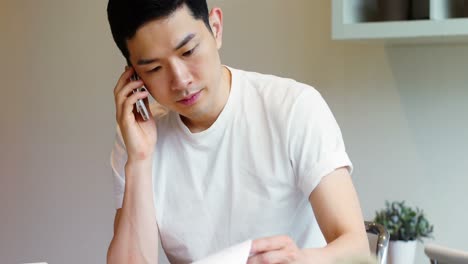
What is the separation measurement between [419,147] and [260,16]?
70 centimetres

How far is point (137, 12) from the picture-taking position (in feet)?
4.80

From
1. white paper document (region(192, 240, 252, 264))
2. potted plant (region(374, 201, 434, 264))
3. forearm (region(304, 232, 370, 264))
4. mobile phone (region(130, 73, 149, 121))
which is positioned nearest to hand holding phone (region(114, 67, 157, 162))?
mobile phone (region(130, 73, 149, 121))

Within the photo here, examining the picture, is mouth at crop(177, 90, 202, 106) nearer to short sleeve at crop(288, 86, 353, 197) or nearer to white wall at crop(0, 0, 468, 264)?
short sleeve at crop(288, 86, 353, 197)

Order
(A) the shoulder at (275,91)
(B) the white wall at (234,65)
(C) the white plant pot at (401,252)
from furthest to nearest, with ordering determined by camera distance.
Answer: (B) the white wall at (234,65) → (C) the white plant pot at (401,252) → (A) the shoulder at (275,91)

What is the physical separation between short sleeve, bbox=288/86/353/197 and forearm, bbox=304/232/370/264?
0.13 m

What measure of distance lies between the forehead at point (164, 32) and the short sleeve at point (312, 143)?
27 cm

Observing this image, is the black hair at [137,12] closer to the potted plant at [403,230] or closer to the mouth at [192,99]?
the mouth at [192,99]

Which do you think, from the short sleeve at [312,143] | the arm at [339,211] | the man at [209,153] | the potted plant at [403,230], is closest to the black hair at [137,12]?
the man at [209,153]

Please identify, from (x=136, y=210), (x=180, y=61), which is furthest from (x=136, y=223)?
(x=180, y=61)

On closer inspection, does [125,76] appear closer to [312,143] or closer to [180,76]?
[180,76]

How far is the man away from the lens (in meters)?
1.47

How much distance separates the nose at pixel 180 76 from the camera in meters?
1.49

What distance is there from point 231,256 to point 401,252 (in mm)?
1196

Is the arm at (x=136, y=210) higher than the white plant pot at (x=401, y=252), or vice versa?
the arm at (x=136, y=210)
